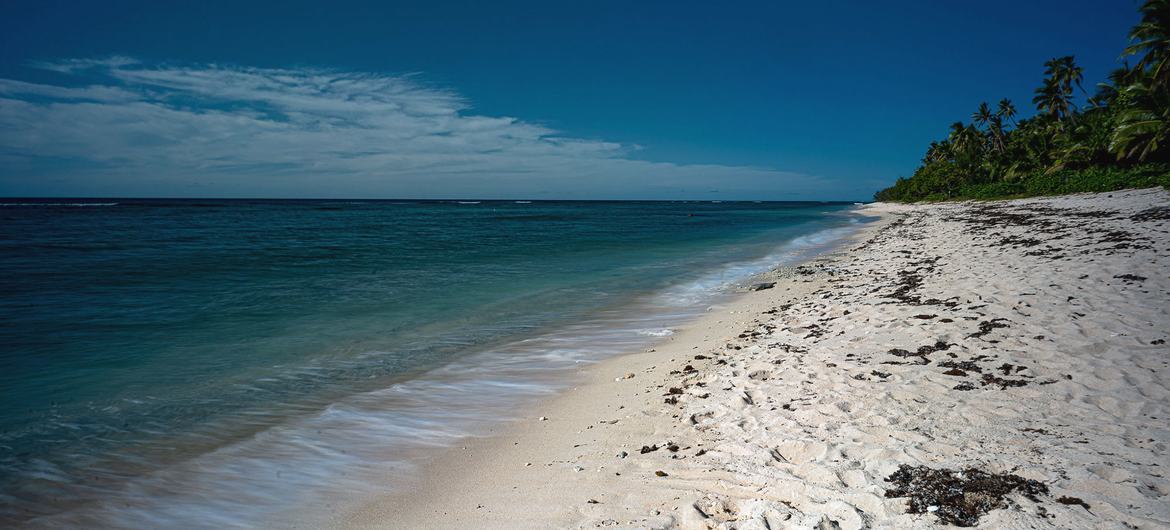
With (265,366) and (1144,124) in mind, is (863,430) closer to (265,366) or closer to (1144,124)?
(265,366)

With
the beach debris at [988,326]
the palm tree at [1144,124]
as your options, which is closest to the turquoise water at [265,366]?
the beach debris at [988,326]

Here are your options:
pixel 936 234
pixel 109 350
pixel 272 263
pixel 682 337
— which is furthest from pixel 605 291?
pixel 936 234

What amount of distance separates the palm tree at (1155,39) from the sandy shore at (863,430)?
1428 inches

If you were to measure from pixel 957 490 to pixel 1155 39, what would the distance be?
1895 inches

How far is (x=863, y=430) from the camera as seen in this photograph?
15.5ft

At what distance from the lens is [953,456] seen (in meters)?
4.07

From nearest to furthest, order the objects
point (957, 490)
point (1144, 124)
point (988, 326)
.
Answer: point (957, 490), point (988, 326), point (1144, 124)

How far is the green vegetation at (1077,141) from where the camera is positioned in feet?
107

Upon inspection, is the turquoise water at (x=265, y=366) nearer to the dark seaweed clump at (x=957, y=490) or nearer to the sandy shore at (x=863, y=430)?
the sandy shore at (x=863, y=430)

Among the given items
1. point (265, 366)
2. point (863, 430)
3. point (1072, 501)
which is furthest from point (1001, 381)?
point (265, 366)

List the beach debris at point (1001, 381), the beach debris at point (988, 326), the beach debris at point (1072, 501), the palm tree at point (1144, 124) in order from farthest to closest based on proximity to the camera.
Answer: the palm tree at point (1144, 124)
the beach debris at point (988, 326)
the beach debris at point (1001, 381)
the beach debris at point (1072, 501)

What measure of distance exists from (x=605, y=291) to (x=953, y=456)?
38.1 ft

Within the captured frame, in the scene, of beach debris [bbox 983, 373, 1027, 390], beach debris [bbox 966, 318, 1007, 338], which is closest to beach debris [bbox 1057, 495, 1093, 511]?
beach debris [bbox 983, 373, 1027, 390]

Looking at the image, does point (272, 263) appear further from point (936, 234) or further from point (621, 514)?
point (936, 234)
